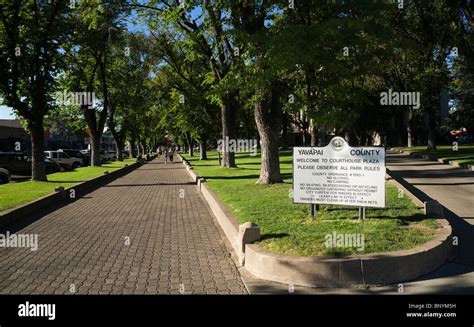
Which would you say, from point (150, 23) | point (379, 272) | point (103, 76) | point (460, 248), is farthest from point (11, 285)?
point (103, 76)

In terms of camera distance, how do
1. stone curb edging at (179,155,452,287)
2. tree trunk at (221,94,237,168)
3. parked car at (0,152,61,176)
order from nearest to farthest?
stone curb edging at (179,155,452,287) < tree trunk at (221,94,237,168) < parked car at (0,152,61,176)

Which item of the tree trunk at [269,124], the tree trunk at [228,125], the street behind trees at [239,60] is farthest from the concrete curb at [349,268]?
the tree trunk at [228,125]

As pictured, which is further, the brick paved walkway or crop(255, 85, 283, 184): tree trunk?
crop(255, 85, 283, 184): tree trunk

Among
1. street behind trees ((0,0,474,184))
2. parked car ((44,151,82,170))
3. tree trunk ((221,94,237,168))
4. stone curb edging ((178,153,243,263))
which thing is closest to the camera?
stone curb edging ((178,153,243,263))

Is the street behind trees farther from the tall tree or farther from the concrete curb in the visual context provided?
the concrete curb

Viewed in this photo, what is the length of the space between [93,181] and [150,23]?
8.68m

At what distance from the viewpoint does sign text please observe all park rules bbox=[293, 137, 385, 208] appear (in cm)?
740

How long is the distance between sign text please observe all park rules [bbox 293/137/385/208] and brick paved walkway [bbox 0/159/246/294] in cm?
191

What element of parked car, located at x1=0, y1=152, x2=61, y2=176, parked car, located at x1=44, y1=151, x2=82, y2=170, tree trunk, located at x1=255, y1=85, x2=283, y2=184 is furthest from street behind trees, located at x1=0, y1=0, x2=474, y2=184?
parked car, located at x1=0, y1=152, x2=61, y2=176

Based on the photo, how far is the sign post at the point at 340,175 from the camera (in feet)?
24.3

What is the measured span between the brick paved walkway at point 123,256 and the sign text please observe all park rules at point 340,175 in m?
1.91

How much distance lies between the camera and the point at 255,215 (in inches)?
356

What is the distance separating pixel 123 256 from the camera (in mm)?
7062

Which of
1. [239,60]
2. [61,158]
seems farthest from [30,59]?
[61,158]
